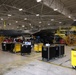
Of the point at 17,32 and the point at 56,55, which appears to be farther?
the point at 17,32

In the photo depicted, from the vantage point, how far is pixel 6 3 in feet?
47.1

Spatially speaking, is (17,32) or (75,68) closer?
(75,68)

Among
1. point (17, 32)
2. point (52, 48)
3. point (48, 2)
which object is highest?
point (48, 2)

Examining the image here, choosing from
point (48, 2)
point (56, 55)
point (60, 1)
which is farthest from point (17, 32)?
point (56, 55)

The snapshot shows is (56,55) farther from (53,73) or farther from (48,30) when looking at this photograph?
(48,30)

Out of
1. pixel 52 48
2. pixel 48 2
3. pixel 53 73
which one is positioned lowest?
pixel 53 73

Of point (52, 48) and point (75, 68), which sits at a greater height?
point (52, 48)

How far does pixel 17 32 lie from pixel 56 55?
7.49 m

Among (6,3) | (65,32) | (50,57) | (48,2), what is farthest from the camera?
(65,32)

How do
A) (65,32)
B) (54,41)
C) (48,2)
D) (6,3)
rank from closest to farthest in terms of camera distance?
(48,2), (6,3), (54,41), (65,32)

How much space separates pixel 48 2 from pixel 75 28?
7.36m

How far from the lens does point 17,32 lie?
14820 millimetres

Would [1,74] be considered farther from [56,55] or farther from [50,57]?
[56,55]

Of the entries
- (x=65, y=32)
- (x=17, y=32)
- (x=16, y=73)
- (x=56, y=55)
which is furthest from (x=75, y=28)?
(x=16, y=73)
